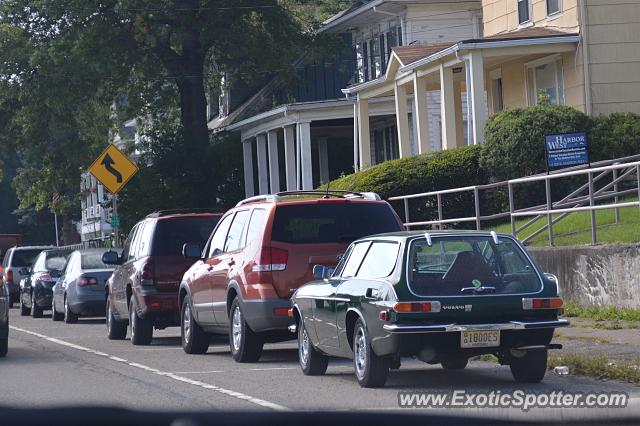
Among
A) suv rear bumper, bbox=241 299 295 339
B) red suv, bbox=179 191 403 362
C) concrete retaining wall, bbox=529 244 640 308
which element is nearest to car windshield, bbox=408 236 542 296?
red suv, bbox=179 191 403 362

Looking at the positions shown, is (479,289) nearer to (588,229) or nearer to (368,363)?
(368,363)

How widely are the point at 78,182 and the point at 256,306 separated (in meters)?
37.1

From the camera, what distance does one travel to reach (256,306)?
556 inches

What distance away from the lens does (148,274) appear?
1819 centimetres

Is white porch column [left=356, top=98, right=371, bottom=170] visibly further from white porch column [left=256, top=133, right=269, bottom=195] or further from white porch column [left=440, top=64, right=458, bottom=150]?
white porch column [left=256, top=133, right=269, bottom=195]

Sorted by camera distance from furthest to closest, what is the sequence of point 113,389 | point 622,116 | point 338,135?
point 338,135
point 622,116
point 113,389

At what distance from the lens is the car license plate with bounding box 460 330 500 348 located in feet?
36.4

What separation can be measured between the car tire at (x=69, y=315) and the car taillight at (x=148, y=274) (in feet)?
27.0

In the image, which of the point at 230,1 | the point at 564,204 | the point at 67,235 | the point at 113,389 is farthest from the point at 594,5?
the point at 67,235

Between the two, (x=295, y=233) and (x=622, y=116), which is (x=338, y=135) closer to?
(x=622, y=116)

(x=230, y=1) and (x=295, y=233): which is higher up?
(x=230, y=1)

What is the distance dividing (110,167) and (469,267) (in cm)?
2195

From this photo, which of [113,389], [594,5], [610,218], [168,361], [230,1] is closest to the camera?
[113,389]

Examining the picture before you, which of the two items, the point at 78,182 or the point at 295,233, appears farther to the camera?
the point at 78,182
